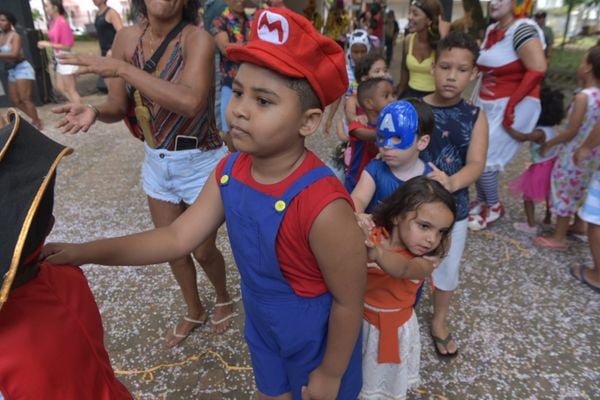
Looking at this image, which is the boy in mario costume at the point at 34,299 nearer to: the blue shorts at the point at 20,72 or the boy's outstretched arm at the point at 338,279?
the boy's outstretched arm at the point at 338,279

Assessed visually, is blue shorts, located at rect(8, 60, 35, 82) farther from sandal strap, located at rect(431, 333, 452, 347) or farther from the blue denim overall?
sandal strap, located at rect(431, 333, 452, 347)

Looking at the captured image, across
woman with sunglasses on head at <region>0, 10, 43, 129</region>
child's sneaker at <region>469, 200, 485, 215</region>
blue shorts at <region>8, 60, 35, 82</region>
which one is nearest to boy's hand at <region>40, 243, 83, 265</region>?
child's sneaker at <region>469, 200, 485, 215</region>

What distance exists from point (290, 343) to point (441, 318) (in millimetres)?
1448

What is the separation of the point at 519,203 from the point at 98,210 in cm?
428

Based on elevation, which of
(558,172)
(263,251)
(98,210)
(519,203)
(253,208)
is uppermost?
(253,208)

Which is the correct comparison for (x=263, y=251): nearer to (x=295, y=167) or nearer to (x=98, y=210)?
(x=295, y=167)

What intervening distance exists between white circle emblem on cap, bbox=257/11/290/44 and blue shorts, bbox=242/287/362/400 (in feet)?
2.50

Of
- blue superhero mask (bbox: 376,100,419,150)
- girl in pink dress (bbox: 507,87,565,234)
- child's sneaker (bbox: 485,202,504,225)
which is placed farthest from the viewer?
child's sneaker (bbox: 485,202,504,225)

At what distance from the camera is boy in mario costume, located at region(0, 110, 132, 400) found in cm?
86

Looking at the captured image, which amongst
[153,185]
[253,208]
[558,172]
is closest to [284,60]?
[253,208]

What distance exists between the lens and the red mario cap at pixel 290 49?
113cm

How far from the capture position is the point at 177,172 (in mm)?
2240

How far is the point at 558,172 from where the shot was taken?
361 cm

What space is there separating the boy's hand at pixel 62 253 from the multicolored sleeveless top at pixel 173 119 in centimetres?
99
